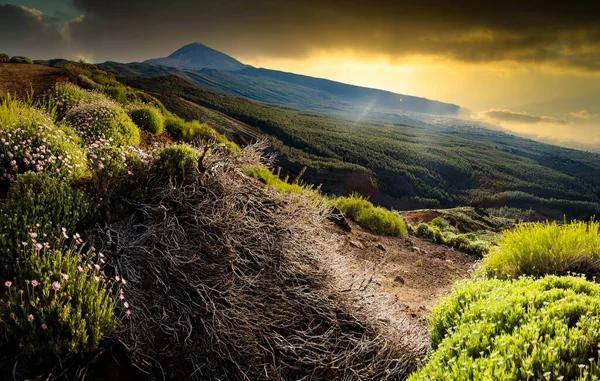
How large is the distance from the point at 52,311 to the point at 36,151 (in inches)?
118

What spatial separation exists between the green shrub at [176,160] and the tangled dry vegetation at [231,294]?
110 millimetres

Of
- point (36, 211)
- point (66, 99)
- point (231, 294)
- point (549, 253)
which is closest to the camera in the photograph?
point (36, 211)

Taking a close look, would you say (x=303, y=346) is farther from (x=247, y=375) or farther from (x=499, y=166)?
(x=499, y=166)

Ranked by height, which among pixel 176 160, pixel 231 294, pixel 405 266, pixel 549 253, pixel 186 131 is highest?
pixel 186 131

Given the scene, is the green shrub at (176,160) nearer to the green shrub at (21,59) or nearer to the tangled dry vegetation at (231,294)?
the tangled dry vegetation at (231,294)

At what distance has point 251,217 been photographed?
452 centimetres

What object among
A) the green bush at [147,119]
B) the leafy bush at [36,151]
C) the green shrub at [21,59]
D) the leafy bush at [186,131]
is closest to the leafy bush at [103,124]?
the green bush at [147,119]

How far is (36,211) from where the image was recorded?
339cm

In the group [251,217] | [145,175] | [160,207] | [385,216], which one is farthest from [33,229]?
[385,216]

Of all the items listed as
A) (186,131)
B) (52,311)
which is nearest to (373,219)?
(186,131)

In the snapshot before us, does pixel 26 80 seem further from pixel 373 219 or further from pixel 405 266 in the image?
pixel 405 266

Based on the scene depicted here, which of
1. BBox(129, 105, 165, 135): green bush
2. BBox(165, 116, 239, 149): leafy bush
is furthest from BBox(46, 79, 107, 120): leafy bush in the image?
BBox(165, 116, 239, 149): leafy bush

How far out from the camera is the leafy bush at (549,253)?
5.15 m

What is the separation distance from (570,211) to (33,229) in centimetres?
9575
